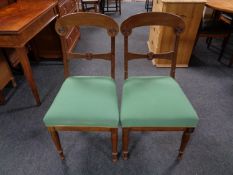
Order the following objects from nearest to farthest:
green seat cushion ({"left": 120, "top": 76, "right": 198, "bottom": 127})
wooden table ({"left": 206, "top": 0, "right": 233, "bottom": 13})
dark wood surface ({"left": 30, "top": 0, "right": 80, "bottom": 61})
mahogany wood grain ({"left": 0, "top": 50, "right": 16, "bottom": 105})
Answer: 1. green seat cushion ({"left": 120, "top": 76, "right": 198, "bottom": 127})
2. mahogany wood grain ({"left": 0, "top": 50, "right": 16, "bottom": 105})
3. wooden table ({"left": 206, "top": 0, "right": 233, "bottom": 13})
4. dark wood surface ({"left": 30, "top": 0, "right": 80, "bottom": 61})

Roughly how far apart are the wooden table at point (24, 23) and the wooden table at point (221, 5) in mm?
1823

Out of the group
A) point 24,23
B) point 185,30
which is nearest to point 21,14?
point 24,23

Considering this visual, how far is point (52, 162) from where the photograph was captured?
1.30 m

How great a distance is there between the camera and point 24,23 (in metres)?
1.41

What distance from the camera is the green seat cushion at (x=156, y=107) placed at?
997mm

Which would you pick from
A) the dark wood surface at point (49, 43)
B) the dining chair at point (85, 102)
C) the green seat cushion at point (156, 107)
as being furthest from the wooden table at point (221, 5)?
the dark wood surface at point (49, 43)

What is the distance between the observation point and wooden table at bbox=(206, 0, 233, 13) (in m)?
2.01

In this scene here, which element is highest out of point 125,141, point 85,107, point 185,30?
point 185,30

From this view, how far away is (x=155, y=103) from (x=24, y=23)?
46.9 inches

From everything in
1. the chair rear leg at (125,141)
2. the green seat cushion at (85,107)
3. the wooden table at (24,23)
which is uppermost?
the wooden table at (24,23)

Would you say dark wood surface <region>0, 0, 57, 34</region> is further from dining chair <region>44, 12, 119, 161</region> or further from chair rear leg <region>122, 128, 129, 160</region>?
chair rear leg <region>122, 128, 129, 160</region>

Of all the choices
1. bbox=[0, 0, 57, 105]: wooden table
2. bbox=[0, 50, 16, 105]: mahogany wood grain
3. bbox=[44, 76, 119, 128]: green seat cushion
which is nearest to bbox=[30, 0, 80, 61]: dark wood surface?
bbox=[0, 0, 57, 105]: wooden table

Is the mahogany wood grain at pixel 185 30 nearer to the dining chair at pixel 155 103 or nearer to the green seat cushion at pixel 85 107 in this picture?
the dining chair at pixel 155 103

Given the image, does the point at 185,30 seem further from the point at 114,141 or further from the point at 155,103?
the point at 114,141
